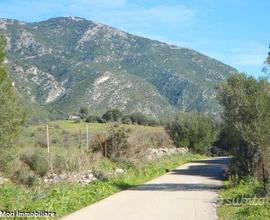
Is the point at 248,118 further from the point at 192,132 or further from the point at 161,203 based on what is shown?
the point at 192,132

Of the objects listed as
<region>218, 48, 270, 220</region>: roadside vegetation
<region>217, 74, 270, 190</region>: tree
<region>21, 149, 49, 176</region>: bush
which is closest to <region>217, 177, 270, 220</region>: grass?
<region>218, 48, 270, 220</region>: roadside vegetation

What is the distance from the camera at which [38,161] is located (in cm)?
2748

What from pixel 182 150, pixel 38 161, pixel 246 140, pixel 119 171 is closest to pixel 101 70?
pixel 182 150

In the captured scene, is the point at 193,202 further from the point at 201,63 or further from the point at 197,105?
the point at 201,63

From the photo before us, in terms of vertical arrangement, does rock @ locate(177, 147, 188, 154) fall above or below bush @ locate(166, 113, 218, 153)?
below

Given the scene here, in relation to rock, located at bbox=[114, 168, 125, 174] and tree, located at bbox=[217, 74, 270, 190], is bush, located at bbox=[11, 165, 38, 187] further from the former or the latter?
tree, located at bbox=[217, 74, 270, 190]

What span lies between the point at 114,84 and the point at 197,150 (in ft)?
156

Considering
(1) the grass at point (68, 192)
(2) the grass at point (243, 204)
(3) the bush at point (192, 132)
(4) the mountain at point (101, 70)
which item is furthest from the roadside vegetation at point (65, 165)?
(4) the mountain at point (101, 70)

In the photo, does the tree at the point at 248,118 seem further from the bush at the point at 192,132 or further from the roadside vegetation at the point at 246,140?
the bush at the point at 192,132

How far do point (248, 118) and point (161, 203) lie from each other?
5.23 metres

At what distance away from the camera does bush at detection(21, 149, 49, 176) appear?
89.1 ft

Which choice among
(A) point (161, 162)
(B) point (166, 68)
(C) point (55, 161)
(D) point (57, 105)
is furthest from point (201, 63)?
(C) point (55, 161)

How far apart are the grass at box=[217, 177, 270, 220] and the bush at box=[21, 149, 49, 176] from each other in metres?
9.60

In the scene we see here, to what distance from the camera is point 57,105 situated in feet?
308
